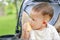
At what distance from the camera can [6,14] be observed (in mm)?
2186

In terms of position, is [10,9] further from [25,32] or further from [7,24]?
[25,32]

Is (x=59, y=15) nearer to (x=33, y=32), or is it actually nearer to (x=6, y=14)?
(x=33, y=32)

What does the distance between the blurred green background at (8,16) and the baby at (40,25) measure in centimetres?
13

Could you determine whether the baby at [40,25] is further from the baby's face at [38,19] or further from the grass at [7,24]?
the grass at [7,24]

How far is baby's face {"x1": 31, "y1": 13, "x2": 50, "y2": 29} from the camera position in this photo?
2.16m

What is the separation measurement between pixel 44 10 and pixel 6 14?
37 cm

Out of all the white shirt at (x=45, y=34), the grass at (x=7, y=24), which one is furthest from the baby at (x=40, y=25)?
the grass at (x=7, y=24)

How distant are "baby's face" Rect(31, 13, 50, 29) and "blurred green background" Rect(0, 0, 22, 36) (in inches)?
7.2

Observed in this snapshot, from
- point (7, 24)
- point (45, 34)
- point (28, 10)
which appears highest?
point (28, 10)

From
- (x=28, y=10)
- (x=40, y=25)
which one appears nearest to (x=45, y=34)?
(x=40, y=25)

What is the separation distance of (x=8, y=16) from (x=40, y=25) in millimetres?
326

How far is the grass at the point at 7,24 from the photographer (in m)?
2.17

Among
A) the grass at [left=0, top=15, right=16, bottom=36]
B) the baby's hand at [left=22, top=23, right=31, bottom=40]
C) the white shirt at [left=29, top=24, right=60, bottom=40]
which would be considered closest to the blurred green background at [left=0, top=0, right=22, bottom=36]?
the grass at [left=0, top=15, right=16, bottom=36]

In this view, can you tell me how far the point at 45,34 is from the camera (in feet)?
7.14
